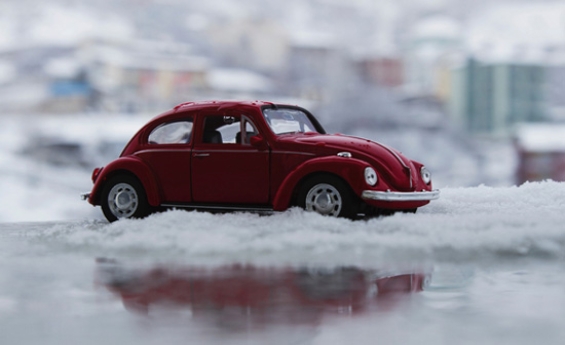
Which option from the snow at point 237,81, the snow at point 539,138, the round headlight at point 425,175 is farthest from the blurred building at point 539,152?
the round headlight at point 425,175

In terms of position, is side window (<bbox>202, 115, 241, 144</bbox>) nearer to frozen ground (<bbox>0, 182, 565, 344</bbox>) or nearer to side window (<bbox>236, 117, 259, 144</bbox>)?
side window (<bbox>236, 117, 259, 144</bbox>)

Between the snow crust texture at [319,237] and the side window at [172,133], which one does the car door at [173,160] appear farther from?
the snow crust texture at [319,237]

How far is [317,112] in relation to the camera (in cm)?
5959

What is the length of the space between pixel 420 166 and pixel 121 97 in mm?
50636

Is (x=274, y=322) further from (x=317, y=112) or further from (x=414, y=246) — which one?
(x=317, y=112)

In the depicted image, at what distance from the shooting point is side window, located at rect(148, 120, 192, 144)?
841cm

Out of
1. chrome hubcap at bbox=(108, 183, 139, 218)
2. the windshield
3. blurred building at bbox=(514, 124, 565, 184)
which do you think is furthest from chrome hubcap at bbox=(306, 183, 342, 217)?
blurred building at bbox=(514, 124, 565, 184)

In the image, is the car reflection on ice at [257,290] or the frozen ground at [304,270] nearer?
the frozen ground at [304,270]

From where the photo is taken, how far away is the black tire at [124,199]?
27.7 ft

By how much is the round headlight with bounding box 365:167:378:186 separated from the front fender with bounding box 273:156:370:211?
0.04 meters

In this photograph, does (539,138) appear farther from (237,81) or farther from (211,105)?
(211,105)

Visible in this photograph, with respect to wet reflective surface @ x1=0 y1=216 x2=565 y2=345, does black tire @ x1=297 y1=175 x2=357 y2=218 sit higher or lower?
higher

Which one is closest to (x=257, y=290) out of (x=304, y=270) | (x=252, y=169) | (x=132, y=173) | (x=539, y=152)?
(x=304, y=270)

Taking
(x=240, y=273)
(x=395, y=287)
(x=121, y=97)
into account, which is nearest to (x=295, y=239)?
(x=240, y=273)
